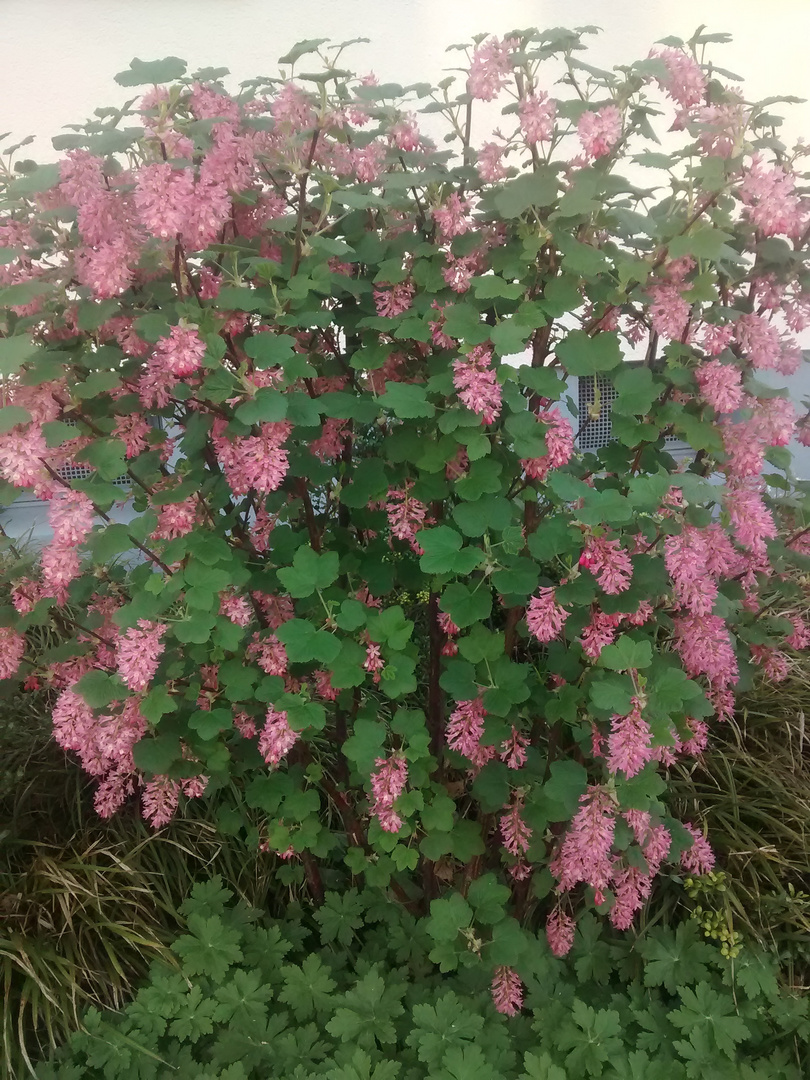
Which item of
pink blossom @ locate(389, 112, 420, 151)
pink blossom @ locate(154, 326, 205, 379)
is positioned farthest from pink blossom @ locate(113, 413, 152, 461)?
pink blossom @ locate(389, 112, 420, 151)

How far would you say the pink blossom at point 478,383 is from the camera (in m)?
1.03

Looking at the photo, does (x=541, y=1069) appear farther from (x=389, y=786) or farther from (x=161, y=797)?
(x=161, y=797)

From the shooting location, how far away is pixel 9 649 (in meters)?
1.28

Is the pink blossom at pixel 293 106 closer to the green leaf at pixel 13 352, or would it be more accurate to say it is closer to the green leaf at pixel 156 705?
the green leaf at pixel 13 352

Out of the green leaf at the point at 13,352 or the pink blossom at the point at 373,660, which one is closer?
the green leaf at the point at 13,352

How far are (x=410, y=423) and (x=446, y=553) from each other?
237 mm

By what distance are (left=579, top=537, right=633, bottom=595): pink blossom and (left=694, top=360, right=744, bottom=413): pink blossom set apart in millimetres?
275

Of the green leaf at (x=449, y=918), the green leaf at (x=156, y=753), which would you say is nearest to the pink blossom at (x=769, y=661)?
the green leaf at (x=449, y=918)

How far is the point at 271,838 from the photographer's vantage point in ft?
4.53

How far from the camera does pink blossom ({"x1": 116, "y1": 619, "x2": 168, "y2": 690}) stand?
1077 millimetres

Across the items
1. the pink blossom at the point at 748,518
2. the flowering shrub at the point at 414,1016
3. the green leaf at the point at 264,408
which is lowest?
the flowering shrub at the point at 414,1016

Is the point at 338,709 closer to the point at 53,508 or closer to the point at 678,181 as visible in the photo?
the point at 53,508

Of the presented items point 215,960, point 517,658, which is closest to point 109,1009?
point 215,960

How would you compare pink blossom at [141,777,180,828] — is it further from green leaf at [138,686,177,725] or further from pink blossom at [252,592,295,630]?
pink blossom at [252,592,295,630]
